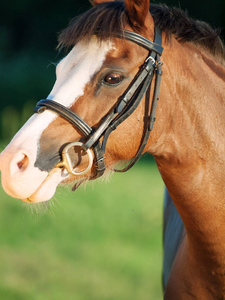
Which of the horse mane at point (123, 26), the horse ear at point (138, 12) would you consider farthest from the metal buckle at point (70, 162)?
the horse ear at point (138, 12)

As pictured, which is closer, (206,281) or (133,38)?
(133,38)

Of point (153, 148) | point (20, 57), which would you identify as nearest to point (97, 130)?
point (153, 148)

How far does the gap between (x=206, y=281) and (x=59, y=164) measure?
100cm

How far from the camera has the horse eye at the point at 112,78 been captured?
77.9 inches

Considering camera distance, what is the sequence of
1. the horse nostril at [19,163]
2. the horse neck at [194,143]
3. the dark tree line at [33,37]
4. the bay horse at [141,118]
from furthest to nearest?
the dark tree line at [33,37] < the horse neck at [194,143] < the bay horse at [141,118] < the horse nostril at [19,163]

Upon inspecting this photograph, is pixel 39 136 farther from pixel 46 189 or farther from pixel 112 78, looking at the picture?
pixel 112 78

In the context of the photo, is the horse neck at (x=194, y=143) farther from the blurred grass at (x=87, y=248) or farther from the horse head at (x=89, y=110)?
the blurred grass at (x=87, y=248)

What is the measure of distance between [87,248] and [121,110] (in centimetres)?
380

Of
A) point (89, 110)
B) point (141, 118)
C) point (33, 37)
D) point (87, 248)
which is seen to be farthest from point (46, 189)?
point (33, 37)

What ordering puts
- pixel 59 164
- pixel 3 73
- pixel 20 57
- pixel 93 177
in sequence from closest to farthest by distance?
1. pixel 59 164
2. pixel 93 177
3. pixel 3 73
4. pixel 20 57

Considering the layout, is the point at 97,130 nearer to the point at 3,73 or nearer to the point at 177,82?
the point at 177,82

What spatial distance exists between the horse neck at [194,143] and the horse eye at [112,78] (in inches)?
11.4

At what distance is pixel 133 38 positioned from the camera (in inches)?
80.1

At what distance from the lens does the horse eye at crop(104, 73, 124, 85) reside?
6.49 ft
